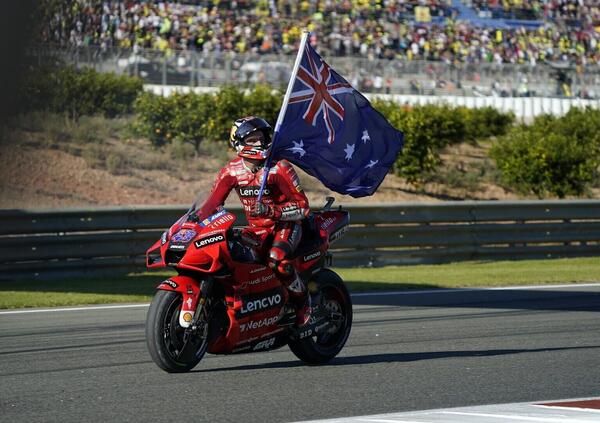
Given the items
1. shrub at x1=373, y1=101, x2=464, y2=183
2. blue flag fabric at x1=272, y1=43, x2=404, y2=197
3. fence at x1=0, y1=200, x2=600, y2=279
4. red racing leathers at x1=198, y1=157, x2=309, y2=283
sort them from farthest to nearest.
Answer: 1. shrub at x1=373, y1=101, x2=464, y2=183
2. fence at x1=0, y1=200, x2=600, y2=279
3. blue flag fabric at x1=272, y1=43, x2=404, y2=197
4. red racing leathers at x1=198, y1=157, x2=309, y2=283

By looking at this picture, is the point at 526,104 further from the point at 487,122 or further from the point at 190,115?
the point at 190,115

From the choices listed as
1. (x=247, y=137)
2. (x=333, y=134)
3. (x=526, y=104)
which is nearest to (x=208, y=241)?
(x=247, y=137)

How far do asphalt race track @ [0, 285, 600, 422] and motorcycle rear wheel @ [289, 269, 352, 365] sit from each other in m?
0.12

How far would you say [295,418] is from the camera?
5996 millimetres

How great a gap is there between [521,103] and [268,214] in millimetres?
26298

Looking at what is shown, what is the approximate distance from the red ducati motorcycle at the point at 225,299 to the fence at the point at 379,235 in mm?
6512

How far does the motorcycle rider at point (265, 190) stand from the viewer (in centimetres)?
768

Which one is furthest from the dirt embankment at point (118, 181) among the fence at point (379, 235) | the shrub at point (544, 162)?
the fence at point (379, 235)

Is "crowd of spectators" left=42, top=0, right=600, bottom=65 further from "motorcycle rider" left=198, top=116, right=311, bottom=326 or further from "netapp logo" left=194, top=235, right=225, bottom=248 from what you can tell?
"netapp logo" left=194, top=235, right=225, bottom=248

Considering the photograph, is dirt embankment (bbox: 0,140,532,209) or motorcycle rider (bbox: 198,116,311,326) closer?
motorcycle rider (bbox: 198,116,311,326)

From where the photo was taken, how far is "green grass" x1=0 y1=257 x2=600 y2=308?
40.5 ft

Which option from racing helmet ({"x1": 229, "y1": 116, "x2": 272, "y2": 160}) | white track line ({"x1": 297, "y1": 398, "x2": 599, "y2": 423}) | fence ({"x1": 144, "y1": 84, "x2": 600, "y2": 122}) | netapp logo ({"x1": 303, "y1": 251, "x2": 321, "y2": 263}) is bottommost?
fence ({"x1": 144, "y1": 84, "x2": 600, "y2": 122})

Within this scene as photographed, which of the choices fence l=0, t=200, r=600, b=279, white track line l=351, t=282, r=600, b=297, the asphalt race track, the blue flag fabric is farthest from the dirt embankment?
the blue flag fabric

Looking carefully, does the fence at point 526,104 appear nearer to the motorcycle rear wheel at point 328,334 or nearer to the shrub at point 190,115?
the shrub at point 190,115
